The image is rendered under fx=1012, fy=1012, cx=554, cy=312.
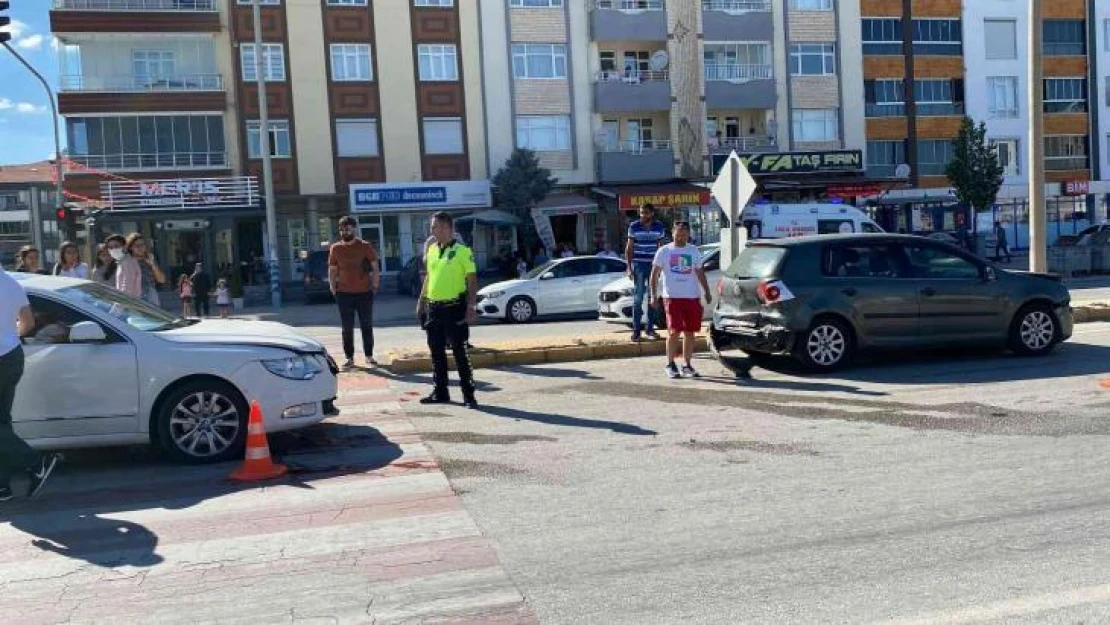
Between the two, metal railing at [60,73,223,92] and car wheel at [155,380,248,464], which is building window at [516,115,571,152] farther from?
car wheel at [155,380,248,464]

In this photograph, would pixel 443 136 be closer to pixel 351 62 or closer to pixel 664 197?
pixel 351 62

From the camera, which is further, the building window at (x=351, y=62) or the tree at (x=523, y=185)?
the building window at (x=351, y=62)

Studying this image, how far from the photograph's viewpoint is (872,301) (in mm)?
11086

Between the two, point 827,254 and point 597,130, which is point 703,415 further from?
point 597,130

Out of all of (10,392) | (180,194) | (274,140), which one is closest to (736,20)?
(274,140)

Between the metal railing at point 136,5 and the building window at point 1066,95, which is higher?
the metal railing at point 136,5

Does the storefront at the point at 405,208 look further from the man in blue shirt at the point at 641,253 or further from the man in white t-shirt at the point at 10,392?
the man in white t-shirt at the point at 10,392

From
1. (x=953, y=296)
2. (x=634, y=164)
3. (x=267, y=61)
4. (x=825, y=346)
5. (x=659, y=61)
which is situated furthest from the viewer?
(x=659, y=61)

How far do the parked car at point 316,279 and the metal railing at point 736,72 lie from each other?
19659 millimetres

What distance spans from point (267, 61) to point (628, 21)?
14.7 m

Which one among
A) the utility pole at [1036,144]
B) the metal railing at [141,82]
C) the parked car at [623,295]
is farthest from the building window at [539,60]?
the utility pole at [1036,144]

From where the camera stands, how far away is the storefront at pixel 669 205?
130 feet

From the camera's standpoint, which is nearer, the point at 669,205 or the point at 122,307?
the point at 122,307

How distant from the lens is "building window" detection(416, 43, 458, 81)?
40938 millimetres
